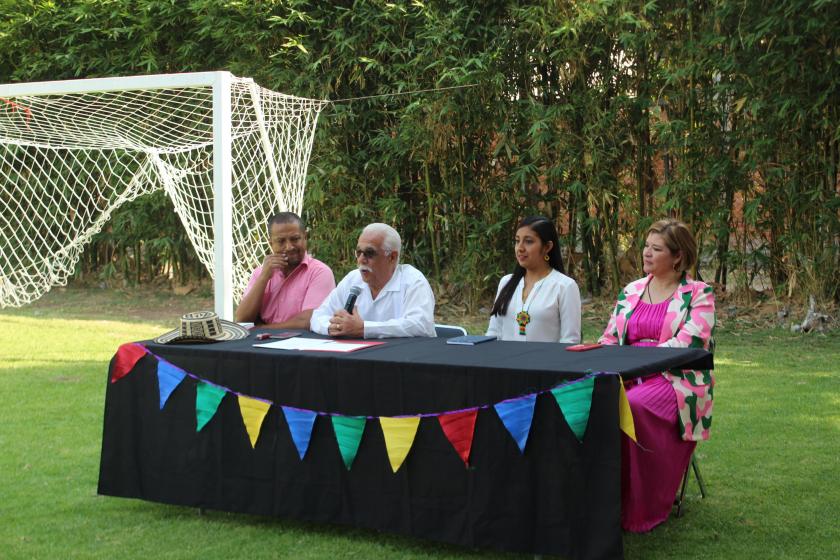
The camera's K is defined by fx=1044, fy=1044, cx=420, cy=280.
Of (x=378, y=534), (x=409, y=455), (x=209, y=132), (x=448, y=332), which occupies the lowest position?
(x=378, y=534)

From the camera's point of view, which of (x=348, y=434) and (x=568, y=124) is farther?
(x=568, y=124)

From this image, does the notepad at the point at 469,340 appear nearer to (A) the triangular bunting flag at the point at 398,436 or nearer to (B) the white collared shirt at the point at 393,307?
(B) the white collared shirt at the point at 393,307

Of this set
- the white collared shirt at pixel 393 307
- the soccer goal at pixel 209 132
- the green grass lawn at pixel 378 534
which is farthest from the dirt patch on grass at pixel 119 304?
the white collared shirt at pixel 393 307

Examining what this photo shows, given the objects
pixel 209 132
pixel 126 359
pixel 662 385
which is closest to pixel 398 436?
pixel 662 385

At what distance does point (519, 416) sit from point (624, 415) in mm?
319

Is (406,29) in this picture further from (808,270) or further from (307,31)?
(808,270)

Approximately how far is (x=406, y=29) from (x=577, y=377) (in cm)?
696

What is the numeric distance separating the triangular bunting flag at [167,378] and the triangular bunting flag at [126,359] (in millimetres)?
129

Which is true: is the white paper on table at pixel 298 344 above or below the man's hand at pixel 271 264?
below

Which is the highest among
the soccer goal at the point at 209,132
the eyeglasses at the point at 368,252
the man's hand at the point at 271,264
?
the soccer goal at the point at 209,132

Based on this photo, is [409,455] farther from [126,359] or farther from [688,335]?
[126,359]

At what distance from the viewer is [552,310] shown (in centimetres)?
430

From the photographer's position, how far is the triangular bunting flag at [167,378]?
388 centimetres

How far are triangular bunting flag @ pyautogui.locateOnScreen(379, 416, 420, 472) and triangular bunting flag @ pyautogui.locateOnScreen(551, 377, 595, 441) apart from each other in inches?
21.2
